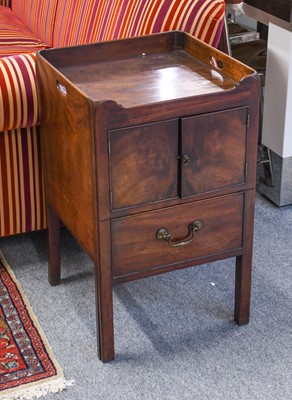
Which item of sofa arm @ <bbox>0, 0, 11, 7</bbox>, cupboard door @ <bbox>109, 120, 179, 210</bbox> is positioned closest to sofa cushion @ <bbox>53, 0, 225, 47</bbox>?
cupboard door @ <bbox>109, 120, 179, 210</bbox>

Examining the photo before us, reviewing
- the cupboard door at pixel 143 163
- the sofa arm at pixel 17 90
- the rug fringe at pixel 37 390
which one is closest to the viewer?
the cupboard door at pixel 143 163

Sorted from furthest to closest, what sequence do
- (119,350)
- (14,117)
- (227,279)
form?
(227,279), (14,117), (119,350)

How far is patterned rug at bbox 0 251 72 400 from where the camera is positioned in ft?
6.00

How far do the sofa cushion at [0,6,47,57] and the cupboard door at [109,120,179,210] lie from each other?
3.64 feet

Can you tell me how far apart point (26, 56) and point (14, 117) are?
17cm

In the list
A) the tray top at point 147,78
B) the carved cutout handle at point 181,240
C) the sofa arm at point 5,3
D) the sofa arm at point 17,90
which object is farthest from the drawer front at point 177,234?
the sofa arm at point 5,3

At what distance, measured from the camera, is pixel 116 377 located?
1.87m

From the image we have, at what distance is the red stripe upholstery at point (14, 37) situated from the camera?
9.05ft

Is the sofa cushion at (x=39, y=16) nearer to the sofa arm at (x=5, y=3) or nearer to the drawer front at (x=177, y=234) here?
the sofa arm at (x=5, y=3)

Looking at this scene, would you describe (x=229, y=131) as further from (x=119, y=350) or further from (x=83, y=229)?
(x=119, y=350)

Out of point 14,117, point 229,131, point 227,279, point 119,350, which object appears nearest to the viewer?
point 229,131

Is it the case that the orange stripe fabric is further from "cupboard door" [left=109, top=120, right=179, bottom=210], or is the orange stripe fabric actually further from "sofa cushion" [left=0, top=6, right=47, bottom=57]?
A: "cupboard door" [left=109, top=120, right=179, bottom=210]

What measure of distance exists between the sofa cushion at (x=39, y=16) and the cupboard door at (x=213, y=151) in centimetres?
121

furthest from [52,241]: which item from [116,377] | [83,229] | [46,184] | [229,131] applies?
[229,131]
